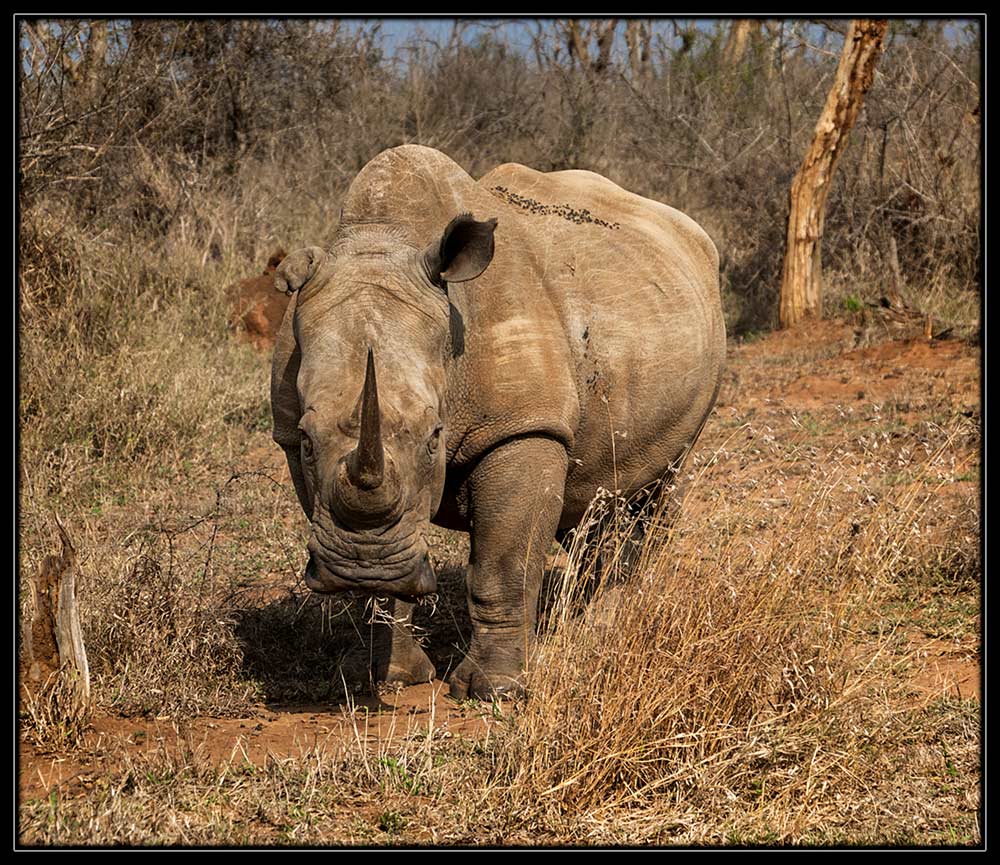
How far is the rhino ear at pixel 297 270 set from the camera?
15.8 ft

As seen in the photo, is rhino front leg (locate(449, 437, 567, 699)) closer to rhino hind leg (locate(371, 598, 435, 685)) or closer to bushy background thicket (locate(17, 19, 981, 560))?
rhino hind leg (locate(371, 598, 435, 685))

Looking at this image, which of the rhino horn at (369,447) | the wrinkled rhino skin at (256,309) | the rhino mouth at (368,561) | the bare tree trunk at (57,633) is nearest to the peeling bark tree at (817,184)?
the wrinkled rhino skin at (256,309)

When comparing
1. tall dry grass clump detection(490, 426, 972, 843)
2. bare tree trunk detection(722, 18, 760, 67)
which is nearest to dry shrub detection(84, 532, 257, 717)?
tall dry grass clump detection(490, 426, 972, 843)

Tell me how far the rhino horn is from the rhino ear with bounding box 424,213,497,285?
31.9 inches

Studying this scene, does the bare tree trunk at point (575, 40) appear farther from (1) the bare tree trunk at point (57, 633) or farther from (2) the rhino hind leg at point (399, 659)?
(1) the bare tree trunk at point (57, 633)

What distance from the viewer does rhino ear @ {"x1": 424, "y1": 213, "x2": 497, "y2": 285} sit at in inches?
192

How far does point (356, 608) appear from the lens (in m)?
6.52

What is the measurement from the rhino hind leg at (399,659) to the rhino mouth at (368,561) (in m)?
1.15

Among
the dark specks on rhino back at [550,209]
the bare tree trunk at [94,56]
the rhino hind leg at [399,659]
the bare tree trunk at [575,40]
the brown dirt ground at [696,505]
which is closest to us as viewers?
the brown dirt ground at [696,505]

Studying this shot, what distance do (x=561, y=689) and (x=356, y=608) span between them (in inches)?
97.8

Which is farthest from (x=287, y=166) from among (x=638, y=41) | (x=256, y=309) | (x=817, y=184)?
(x=638, y=41)
